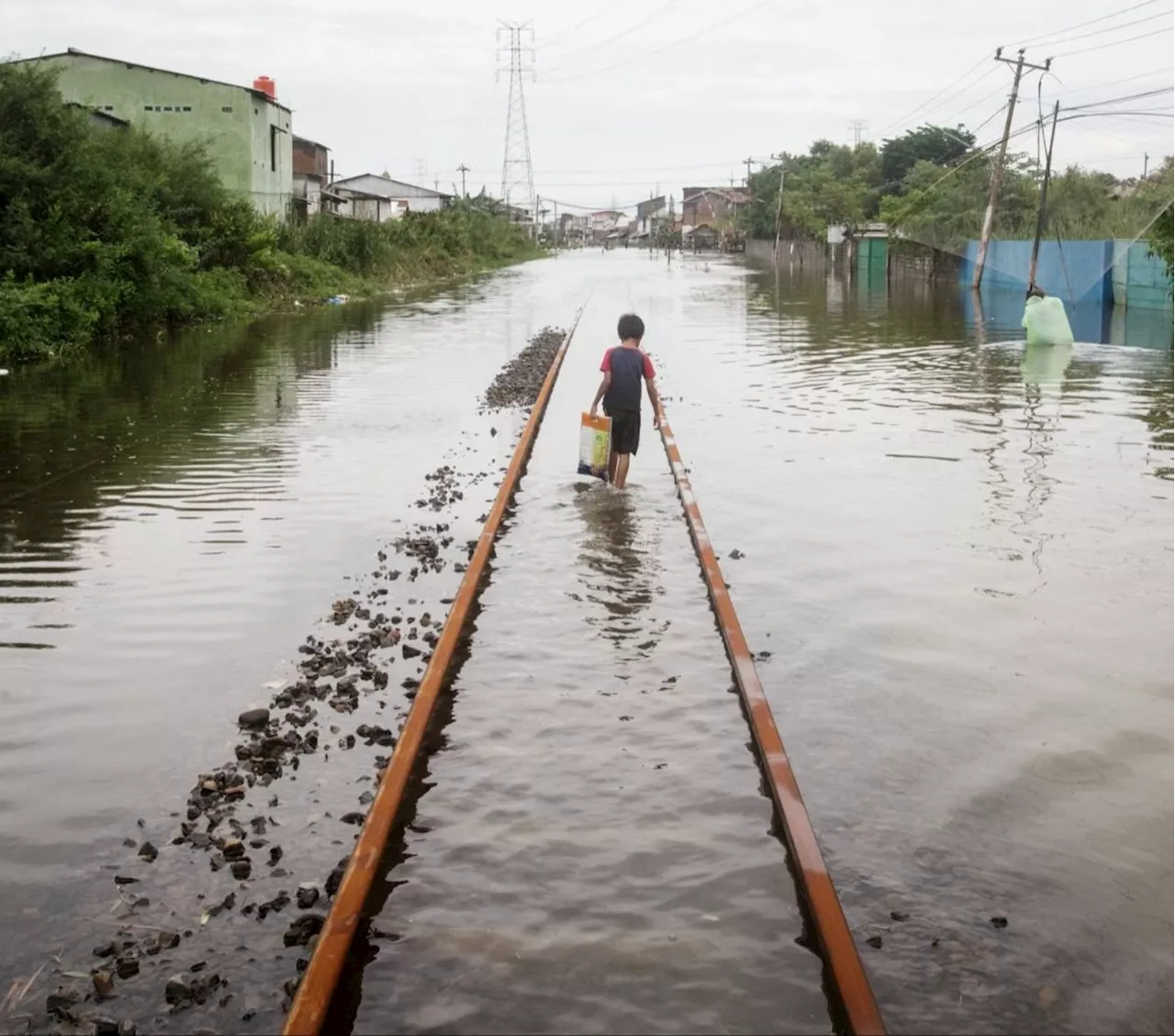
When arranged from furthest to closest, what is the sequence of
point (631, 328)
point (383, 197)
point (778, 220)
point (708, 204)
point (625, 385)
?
point (708, 204) → point (778, 220) → point (383, 197) → point (625, 385) → point (631, 328)

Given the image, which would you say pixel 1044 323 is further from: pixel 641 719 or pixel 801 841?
pixel 801 841

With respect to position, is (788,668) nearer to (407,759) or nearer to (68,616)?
(407,759)

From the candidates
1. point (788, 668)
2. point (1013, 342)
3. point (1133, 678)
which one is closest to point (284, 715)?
point (788, 668)

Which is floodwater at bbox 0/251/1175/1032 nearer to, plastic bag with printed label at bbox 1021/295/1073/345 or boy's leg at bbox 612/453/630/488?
boy's leg at bbox 612/453/630/488

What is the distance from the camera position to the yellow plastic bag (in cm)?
1137

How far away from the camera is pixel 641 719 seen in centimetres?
638

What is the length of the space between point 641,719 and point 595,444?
5.35 meters

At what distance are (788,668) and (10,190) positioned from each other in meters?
21.4

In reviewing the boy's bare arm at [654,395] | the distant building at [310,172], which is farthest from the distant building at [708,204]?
the boy's bare arm at [654,395]

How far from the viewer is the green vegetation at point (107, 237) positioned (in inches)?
925

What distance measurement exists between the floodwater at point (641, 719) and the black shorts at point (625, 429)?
46 centimetres

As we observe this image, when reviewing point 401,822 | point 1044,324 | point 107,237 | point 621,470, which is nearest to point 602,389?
point 621,470

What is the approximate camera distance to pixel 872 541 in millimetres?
10086

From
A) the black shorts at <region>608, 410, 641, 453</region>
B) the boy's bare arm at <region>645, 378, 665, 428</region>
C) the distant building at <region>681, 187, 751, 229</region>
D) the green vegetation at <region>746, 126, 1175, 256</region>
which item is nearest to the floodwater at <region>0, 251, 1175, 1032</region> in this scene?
the black shorts at <region>608, 410, 641, 453</region>
